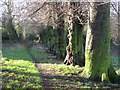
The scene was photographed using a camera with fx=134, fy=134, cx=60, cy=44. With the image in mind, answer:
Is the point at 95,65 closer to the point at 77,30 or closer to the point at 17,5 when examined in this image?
the point at 77,30

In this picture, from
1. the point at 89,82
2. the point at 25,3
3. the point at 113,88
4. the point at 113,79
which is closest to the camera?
the point at 113,88

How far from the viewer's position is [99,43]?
5645 millimetres

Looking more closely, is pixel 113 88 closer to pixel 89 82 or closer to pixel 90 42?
pixel 89 82

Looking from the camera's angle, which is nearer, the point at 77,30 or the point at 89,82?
the point at 89,82

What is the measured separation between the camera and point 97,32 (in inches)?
221

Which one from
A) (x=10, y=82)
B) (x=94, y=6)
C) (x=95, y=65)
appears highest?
(x=94, y=6)

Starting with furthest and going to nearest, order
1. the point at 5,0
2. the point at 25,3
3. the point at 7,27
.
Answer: the point at 7,27
the point at 5,0
the point at 25,3

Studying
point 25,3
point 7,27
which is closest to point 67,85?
point 25,3

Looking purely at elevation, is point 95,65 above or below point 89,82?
above

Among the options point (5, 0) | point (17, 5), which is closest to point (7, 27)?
point (5, 0)

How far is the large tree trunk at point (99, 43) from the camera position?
557 cm

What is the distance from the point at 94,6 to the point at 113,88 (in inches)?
131

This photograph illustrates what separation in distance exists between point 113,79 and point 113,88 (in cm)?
103

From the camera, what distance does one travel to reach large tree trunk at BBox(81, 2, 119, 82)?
557 cm
